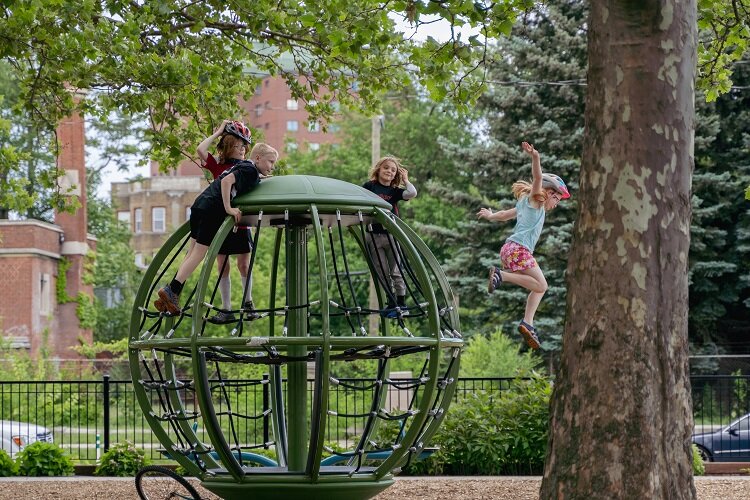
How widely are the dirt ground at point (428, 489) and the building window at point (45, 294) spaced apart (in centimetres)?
2902

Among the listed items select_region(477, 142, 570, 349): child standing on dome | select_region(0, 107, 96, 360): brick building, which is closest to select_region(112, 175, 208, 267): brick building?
select_region(0, 107, 96, 360): brick building

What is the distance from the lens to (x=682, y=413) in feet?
23.3

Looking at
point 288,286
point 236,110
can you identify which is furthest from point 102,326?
point 288,286

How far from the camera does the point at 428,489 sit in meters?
12.0

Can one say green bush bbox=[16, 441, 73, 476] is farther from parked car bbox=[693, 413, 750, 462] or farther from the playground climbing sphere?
parked car bbox=[693, 413, 750, 462]

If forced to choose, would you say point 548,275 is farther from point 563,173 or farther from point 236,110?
point 236,110

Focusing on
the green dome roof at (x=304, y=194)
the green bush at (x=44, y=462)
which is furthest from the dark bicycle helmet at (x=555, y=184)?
the green bush at (x=44, y=462)

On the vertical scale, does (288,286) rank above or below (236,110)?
below

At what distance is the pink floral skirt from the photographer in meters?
10.2

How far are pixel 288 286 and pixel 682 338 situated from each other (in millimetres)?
3506

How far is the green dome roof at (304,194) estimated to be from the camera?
8727mm

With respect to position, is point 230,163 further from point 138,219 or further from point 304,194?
point 138,219

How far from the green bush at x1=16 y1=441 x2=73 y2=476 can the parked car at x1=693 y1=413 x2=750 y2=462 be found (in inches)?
380

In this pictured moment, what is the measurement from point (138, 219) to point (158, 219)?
204 cm
